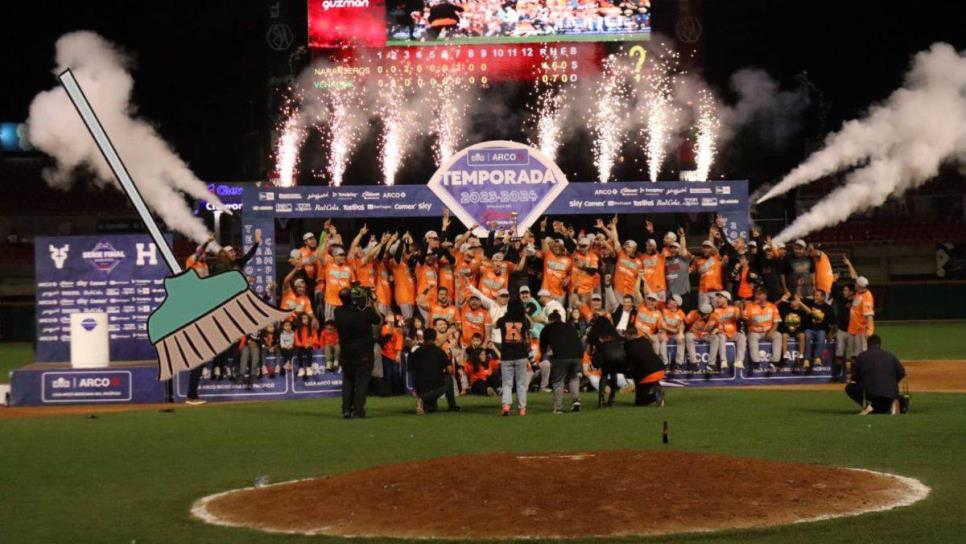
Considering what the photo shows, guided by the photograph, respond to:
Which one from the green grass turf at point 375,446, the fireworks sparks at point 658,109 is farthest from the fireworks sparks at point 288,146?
the green grass turf at point 375,446

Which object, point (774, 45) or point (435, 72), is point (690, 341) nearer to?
point (435, 72)

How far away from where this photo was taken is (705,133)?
46375mm

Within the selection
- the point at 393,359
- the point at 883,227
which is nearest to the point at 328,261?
the point at 393,359

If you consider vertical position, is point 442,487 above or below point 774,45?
below

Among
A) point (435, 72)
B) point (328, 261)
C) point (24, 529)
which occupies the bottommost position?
point (24, 529)

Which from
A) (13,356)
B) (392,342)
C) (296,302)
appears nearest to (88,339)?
(296,302)

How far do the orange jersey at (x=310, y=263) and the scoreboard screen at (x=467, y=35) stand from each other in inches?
→ 669

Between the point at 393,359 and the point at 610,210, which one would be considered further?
the point at 610,210

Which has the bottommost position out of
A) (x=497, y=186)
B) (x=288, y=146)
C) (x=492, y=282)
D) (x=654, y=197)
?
(x=492, y=282)

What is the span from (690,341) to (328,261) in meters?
6.80

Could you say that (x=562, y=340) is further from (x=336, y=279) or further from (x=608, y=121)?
(x=608, y=121)

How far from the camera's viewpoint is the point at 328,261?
24.8m

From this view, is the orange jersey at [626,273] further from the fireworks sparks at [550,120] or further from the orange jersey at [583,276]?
the fireworks sparks at [550,120]

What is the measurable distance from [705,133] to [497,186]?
20716mm
